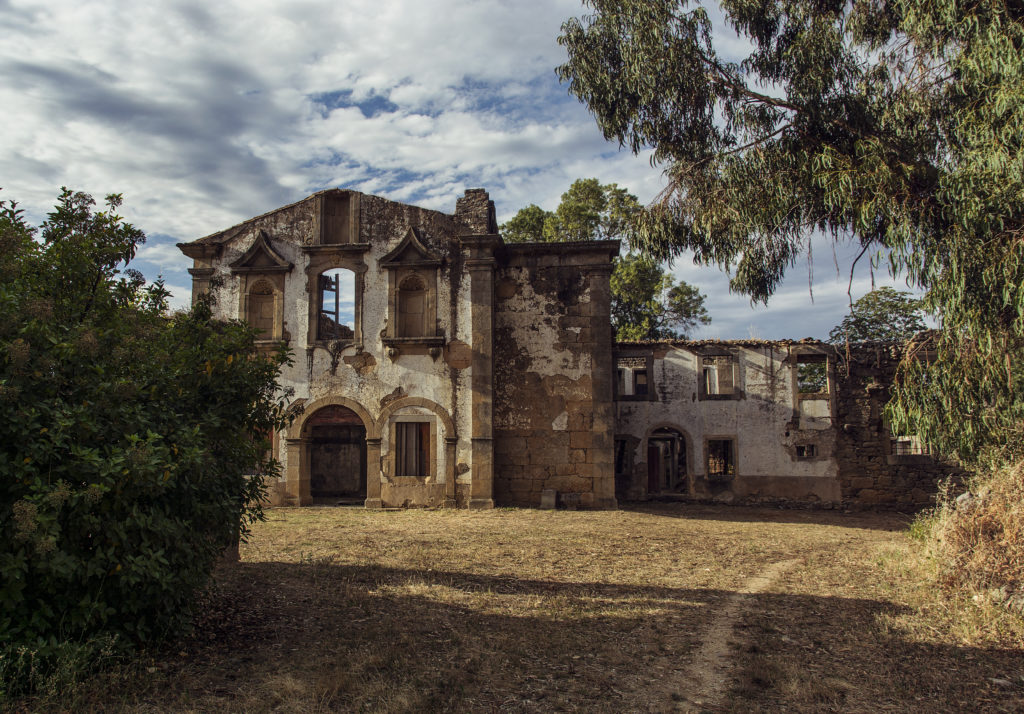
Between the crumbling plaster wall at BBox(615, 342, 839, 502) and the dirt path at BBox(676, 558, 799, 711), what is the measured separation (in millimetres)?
12144

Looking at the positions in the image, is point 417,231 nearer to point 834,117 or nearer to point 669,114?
point 669,114

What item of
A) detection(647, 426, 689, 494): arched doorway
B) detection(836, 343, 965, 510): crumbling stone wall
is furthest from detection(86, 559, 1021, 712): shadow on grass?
detection(647, 426, 689, 494): arched doorway

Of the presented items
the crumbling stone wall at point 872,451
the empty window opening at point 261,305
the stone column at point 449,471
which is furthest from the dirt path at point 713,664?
the crumbling stone wall at point 872,451

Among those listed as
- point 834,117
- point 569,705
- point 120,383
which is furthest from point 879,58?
point 120,383

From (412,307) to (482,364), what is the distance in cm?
226

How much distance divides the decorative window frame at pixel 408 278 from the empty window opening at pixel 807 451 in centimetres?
1060

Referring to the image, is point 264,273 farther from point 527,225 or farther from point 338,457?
point 527,225

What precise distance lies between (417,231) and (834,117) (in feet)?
30.6

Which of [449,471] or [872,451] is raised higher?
[872,451]

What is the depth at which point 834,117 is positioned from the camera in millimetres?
10180

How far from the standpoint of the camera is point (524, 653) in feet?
17.9

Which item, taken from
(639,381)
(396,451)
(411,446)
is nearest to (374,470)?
(396,451)

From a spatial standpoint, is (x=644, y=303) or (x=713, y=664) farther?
(x=644, y=303)

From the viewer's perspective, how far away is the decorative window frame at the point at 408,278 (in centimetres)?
1593
